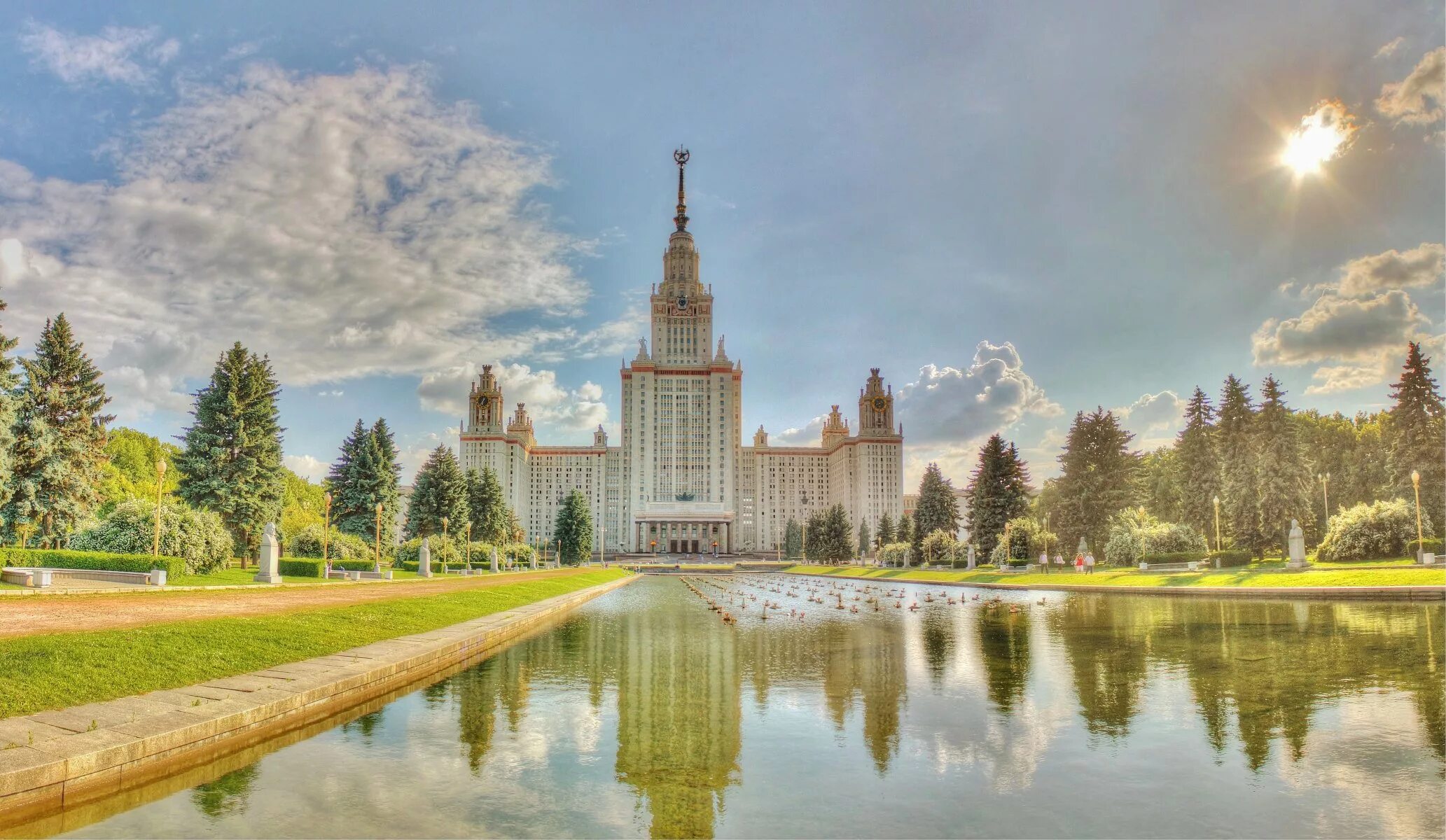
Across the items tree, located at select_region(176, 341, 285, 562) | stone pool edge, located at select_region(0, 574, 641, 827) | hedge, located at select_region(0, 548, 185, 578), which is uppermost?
tree, located at select_region(176, 341, 285, 562)

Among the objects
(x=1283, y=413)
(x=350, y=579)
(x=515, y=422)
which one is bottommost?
(x=350, y=579)

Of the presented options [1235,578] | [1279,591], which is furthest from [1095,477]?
[1279,591]

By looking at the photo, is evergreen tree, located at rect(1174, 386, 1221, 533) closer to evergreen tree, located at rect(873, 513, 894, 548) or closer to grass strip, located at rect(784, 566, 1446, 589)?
grass strip, located at rect(784, 566, 1446, 589)

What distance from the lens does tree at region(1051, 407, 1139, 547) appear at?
58562 millimetres

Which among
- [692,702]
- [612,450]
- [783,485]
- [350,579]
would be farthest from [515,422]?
[692,702]

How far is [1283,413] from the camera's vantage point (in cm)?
5022

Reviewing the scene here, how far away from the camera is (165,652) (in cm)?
1118

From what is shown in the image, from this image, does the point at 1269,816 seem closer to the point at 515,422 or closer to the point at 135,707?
the point at 135,707

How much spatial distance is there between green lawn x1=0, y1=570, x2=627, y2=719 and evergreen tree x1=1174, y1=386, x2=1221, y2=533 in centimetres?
5412

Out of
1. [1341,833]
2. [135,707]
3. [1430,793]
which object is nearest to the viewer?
[1341,833]

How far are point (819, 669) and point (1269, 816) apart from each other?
27.4 ft

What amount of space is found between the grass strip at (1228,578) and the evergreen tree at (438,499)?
3580 centimetres

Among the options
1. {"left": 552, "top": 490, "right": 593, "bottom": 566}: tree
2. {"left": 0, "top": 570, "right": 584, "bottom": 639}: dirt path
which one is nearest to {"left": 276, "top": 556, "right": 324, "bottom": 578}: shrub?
{"left": 0, "top": 570, "right": 584, "bottom": 639}: dirt path

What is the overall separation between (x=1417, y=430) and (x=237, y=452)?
63.5 m
